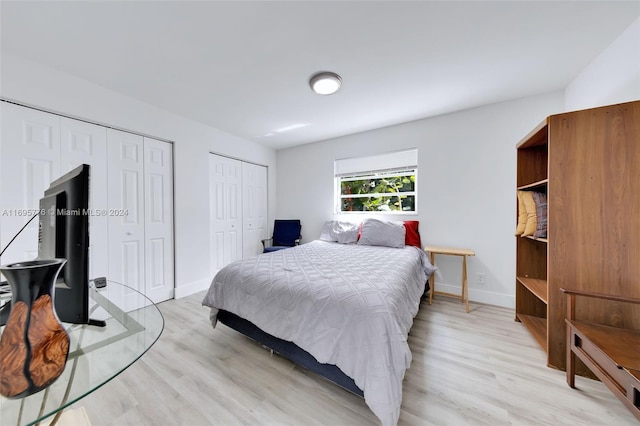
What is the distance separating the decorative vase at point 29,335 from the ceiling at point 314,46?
1689 mm

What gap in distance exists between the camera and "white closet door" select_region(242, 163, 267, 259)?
13.4ft

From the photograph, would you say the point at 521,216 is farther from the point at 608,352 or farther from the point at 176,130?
the point at 176,130

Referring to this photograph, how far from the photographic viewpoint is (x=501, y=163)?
273 centimetres

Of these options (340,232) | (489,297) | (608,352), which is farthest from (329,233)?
(608,352)

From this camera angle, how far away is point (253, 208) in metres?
4.23

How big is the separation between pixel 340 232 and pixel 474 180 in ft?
6.19

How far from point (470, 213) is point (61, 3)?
407 cm

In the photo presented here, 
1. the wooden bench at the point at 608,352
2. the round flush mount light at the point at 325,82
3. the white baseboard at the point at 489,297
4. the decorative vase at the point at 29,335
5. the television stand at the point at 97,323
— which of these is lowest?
the white baseboard at the point at 489,297

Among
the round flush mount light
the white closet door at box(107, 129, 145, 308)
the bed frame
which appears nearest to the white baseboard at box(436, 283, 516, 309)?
the bed frame

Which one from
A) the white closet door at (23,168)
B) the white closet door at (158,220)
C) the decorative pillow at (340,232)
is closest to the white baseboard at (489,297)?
the decorative pillow at (340,232)

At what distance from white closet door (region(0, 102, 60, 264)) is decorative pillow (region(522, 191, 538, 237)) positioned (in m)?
4.34

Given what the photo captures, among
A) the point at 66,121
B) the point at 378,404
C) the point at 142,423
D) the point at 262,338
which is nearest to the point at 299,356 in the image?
the point at 262,338

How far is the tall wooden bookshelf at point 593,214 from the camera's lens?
1.41 metres

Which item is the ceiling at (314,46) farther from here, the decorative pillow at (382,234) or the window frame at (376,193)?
the decorative pillow at (382,234)
